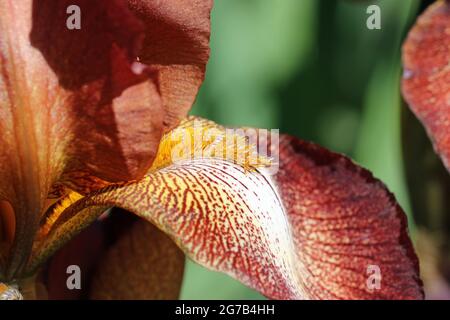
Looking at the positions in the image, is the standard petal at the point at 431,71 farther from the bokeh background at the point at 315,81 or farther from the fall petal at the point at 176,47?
the fall petal at the point at 176,47

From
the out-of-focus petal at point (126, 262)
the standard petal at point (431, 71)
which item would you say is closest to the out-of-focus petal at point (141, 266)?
the out-of-focus petal at point (126, 262)

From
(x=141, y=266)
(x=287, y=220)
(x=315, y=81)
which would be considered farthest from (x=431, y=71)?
(x=141, y=266)

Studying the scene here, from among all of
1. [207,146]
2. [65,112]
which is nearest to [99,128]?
[65,112]

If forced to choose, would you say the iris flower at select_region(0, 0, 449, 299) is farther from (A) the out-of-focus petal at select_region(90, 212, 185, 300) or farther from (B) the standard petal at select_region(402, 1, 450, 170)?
(B) the standard petal at select_region(402, 1, 450, 170)

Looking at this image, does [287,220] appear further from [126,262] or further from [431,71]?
[431,71]

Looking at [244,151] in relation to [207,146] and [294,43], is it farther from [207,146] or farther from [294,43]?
[294,43]

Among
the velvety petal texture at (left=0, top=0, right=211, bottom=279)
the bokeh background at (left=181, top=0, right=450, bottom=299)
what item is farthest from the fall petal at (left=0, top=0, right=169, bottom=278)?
the bokeh background at (left=181, top=0, right=450, bottom=299)

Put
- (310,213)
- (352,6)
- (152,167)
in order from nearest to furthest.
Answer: (152,167) < (310,213) < (352,6)

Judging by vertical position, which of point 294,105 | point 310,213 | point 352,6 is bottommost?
point 310,213
